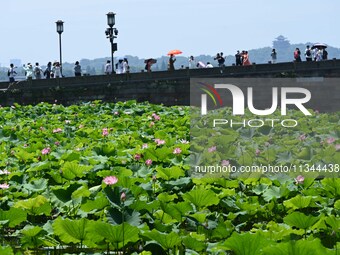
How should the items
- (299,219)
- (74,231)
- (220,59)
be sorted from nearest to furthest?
(74,231) < (299,219) < (220,59)

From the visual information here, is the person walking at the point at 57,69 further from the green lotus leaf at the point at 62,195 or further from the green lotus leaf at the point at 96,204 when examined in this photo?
the green lotus leaf at the point at 96,204

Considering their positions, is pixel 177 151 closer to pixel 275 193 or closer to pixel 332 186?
pixel 275 193

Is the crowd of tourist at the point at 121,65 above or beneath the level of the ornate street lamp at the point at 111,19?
beneath

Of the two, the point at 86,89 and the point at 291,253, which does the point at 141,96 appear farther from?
the point at 291,253

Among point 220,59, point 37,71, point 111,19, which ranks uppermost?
point 111,19

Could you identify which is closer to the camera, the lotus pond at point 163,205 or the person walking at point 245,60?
the lotus pond at point 163,205

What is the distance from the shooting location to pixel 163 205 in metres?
4.71

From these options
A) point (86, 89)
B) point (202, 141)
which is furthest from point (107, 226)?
point (86, 89)

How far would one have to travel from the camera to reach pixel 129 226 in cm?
396

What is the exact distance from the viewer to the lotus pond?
4031 millimetres

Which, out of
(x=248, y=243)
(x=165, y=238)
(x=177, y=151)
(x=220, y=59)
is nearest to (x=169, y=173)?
(x=177, y=151)

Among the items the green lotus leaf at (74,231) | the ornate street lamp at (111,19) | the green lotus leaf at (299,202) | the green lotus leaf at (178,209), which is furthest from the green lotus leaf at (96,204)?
the ornate street lamp at (111,19)

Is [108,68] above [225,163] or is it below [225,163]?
below

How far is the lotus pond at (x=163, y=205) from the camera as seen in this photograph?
403 centimetres
